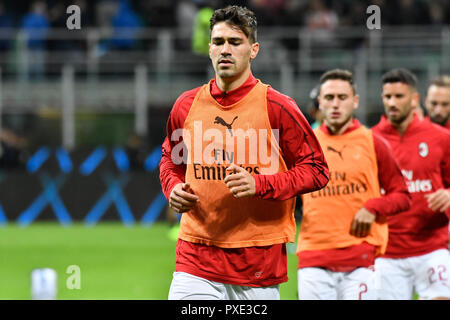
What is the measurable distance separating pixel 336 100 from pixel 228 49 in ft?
6.21

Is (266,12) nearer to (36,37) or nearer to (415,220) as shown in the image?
(36,37)

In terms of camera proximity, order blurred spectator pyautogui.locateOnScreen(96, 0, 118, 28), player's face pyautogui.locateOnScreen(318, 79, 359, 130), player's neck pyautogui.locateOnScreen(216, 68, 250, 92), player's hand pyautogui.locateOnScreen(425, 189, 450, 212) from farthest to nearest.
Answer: blurred spectator pyautogui.locateOnScreen(96, 0, 118, 28)
player's hand pyautogui.locateOnScreen(425, 189, 450, 212)
player's face pyautogui.locateOnScreen(318, 79, 359, 130)
player's neck pyautogui.locateOnScreen(216, 68, 250, 92)

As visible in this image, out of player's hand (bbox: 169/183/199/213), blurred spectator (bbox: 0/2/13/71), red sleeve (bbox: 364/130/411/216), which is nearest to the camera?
player's hand (bbox: 169/183/199/213)

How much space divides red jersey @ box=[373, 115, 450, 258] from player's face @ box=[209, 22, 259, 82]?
2810 mm

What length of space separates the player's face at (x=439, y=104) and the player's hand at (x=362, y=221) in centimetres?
254

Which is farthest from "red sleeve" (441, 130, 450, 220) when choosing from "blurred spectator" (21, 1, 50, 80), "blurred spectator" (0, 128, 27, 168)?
"blurred spectator" (0, 128, 27, 168)

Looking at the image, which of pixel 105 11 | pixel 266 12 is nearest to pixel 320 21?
pixel 266 12

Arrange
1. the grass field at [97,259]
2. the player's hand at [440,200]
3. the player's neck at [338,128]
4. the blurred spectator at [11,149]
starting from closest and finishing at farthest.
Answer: the player's neck at [338,128]
the player's hand at [440,200]
the grass field at [97,259]
the blurred spectator at [11,149]

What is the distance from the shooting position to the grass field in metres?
10.0

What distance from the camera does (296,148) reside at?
15.7 ft

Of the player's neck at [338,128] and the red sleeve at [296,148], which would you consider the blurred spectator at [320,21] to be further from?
the red sleeve at [296,148]

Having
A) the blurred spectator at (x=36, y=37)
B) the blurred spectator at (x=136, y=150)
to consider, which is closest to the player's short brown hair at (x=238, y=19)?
the blurred spectator at (x=136, y=150)

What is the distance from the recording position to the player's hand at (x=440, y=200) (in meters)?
6.72

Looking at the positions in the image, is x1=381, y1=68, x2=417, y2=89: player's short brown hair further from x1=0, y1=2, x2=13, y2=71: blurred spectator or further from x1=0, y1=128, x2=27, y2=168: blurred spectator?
x1=0, y1=2, x2=13, y2=71: blurred spectator
